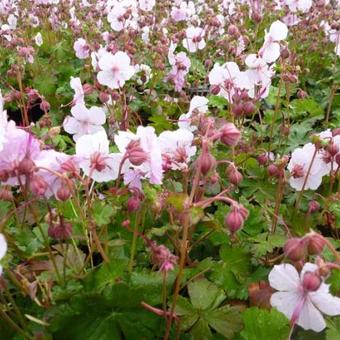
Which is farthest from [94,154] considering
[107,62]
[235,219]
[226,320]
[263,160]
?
[107,62]

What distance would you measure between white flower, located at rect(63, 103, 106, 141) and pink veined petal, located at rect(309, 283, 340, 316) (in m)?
0.97

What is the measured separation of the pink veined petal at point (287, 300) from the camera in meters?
1.12

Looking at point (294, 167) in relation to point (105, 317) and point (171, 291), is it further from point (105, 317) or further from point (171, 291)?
point (105, 317)

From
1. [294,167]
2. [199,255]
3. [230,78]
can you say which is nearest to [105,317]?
[199,255]

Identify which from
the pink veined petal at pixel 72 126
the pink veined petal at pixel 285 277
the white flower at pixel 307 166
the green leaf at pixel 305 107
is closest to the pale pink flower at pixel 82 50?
the green leaf at pixel 305 107

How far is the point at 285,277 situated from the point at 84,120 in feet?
3.27

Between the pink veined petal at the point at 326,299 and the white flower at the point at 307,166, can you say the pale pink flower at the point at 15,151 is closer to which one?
the pink veined petal at the point at 326,299

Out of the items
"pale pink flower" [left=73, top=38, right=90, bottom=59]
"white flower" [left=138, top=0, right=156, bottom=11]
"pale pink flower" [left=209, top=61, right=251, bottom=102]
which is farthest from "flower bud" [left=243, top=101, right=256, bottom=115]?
"white flower" [left=138, top=0, right=156, bottom=11]

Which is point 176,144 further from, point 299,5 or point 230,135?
point 299,5

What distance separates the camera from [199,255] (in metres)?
1.75

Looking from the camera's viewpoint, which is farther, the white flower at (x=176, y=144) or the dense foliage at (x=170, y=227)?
the white flower at (x=176, y=144)

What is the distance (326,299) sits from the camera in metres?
1.09

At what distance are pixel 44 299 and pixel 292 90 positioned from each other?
1.67 metres

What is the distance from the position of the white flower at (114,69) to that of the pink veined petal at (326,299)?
135 centimetres
